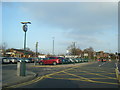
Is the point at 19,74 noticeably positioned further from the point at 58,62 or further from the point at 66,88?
the point at 58,62

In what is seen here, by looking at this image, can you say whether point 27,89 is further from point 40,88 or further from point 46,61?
point 46,61

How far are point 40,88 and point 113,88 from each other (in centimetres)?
365

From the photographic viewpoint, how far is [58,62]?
26.8 meters

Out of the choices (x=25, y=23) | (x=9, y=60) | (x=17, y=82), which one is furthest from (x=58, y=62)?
(x=17, y=82)

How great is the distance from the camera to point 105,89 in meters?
7.01

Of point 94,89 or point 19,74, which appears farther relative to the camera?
point 19,74

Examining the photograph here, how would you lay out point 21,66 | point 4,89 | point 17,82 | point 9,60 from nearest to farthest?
point 4,89 → point 17,82 → point 21,66 → point 9,60

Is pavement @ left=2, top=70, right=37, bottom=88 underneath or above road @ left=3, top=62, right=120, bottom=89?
above

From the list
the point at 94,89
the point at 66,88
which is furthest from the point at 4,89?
the point at 94,89

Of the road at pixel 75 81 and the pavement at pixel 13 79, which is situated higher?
the pavement at pixel 13 79

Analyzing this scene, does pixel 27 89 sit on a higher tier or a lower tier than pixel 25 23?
lower

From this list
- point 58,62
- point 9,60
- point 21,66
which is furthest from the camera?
point 9,60

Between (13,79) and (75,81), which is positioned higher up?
(13,79)

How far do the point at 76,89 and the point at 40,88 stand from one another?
1780 mm
